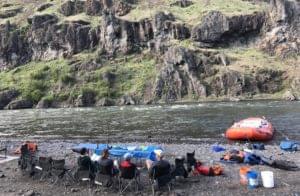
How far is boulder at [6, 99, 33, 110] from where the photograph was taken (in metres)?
142

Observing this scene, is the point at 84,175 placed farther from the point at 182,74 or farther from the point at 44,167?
the point at 182,74

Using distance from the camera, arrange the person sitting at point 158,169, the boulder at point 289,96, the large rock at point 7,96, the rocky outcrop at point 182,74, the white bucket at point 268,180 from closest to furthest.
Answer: the person sitting at point 158,169
the white bucket at point 268,180
the boulder at point 289,96
the rocky outcrop at point 182,74
the large rock at point 7,96

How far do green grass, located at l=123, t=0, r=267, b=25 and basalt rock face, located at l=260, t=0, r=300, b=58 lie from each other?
917 centimetres

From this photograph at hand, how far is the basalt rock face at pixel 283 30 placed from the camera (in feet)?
519

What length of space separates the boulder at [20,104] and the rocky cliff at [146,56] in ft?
0.99

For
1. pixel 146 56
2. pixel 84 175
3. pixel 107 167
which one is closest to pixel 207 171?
pixel 107 167

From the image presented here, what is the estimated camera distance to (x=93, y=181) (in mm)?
25859

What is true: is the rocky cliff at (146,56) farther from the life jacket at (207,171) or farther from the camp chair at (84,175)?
the camp chair at (84,175)

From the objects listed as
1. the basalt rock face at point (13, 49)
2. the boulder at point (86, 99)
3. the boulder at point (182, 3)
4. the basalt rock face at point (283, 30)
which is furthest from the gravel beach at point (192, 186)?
the boulder at point (182, 3)

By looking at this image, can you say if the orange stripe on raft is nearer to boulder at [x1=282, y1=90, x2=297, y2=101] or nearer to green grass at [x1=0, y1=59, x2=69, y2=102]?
boulder at [x1=282, y1=90, x2=297, y2=101]

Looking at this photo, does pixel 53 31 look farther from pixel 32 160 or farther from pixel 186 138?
pixel 32 160

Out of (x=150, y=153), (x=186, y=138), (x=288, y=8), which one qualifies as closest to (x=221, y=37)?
(x=288, y=8)

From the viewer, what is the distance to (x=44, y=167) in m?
27.9

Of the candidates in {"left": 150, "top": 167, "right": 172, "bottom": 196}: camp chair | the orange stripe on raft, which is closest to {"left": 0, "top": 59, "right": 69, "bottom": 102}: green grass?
the orange stripe on raft
